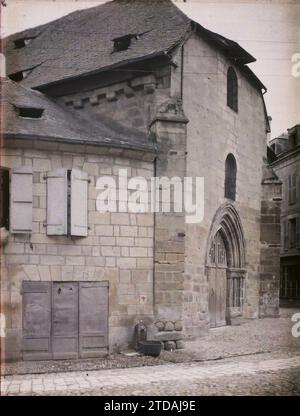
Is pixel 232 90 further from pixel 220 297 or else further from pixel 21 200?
pixel 21 200

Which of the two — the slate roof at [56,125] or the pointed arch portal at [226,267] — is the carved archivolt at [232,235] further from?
the slate roof at [56,125]

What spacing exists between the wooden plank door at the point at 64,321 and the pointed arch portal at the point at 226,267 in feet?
16.3

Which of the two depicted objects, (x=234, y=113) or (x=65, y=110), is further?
(x=234, y=113)

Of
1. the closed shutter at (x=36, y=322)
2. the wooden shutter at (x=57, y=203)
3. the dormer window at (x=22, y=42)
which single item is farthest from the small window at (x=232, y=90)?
the closed shutter at (x=36, y=322)

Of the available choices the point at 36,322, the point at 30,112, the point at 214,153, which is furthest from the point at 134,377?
the point at 214,153

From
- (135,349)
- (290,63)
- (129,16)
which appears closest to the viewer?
(290,63)

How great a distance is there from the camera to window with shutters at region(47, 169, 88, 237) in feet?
34.3

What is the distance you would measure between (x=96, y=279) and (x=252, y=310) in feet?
24.5

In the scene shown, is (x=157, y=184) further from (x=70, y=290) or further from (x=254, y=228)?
(x=254, y=228)

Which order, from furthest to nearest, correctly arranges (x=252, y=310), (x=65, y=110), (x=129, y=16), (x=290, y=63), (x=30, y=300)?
(x=252, y=310) < (x=129, y=16) < (x=65, y=110) < (x=30, y=300) < (x=290, y=63)

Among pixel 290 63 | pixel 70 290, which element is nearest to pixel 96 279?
pixel 70 290

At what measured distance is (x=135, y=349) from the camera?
36.2 ft

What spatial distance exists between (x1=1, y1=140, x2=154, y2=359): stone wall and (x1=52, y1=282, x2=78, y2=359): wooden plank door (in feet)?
0.93

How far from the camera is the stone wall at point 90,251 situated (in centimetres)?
1028
